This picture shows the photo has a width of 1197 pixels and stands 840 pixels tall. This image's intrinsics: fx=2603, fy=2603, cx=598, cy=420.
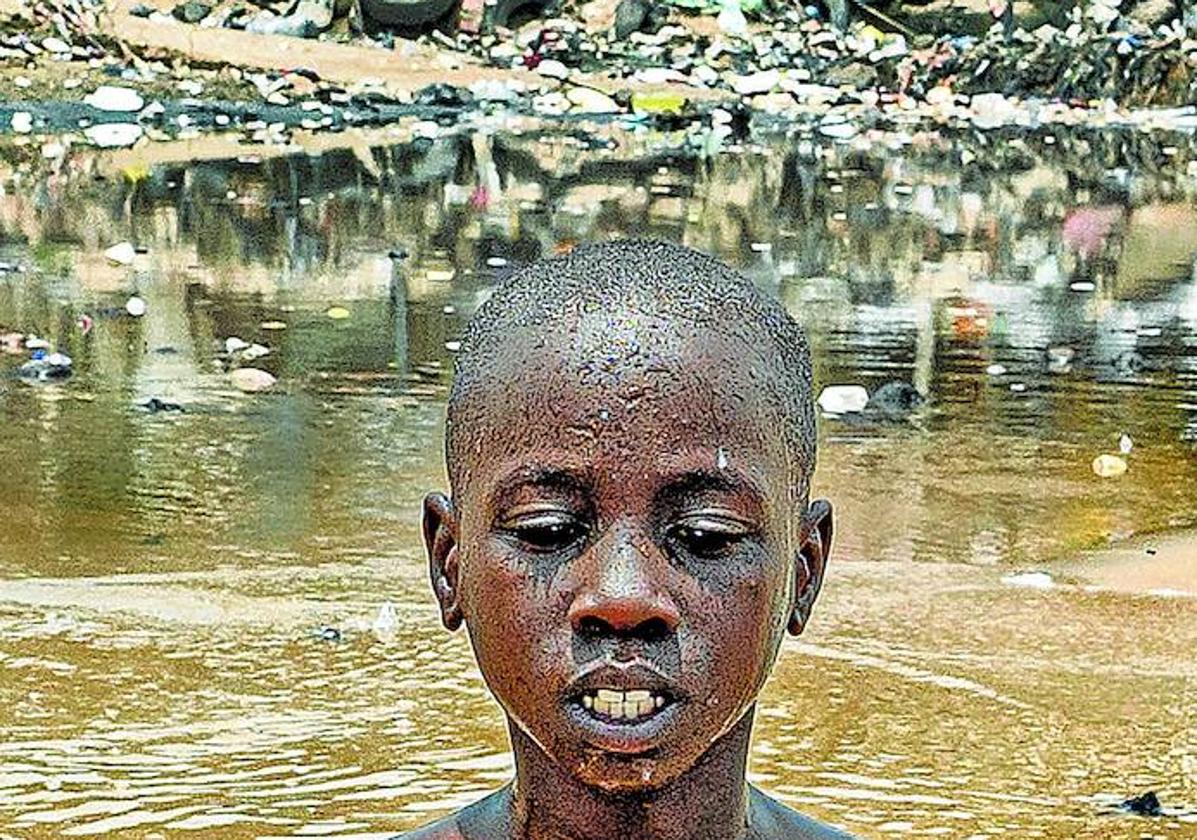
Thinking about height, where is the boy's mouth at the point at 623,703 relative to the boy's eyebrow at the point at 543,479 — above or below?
below

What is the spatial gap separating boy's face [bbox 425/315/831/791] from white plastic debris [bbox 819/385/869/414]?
14.3 feet

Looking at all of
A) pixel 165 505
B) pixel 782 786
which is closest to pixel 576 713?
pixel 782 786

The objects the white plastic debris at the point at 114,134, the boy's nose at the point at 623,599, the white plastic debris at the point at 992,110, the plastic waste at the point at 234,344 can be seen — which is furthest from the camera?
the white plastic debris at the point at 992,110

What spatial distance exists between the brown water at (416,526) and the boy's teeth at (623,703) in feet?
5.27

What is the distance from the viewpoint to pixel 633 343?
1.57m

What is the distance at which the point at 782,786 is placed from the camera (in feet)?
10.8

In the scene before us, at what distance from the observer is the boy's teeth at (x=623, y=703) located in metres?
1.54

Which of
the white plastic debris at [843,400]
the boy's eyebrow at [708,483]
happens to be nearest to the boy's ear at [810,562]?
the boy's eyebrow at [708,483]

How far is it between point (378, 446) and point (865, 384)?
1.40 meters

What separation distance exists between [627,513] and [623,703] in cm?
11

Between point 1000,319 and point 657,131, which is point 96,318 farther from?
point 657,131

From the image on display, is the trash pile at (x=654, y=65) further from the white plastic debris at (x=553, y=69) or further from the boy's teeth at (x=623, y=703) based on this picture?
the boy's teeth at (x=623, y=703)

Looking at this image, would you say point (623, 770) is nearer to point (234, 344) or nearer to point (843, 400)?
point (843, 400)

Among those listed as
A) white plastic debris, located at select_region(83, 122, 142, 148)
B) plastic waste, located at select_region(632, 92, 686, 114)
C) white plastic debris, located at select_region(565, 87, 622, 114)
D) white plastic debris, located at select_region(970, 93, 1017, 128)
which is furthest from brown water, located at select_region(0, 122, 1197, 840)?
white plastic debris, located at select_region(970, 93, 1017, 128)
